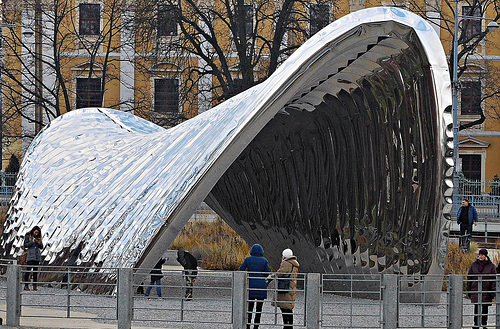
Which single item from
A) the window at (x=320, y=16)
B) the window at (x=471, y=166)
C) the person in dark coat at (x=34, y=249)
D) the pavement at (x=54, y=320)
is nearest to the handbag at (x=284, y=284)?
the pavement at (x=54, y=320)

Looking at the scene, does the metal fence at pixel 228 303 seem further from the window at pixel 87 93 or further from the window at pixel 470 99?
the window at pixel 470 99

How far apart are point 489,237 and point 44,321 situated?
1637cm

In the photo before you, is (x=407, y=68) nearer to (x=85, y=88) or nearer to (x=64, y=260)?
(x=64, y=260)

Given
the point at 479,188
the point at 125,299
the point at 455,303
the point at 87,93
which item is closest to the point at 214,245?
the point at 125,299

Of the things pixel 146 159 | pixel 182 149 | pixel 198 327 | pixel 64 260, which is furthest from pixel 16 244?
pixel 198 327

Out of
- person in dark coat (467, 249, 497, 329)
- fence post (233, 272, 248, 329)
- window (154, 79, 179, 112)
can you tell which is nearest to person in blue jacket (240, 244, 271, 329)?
fence post (233, 272, 248, 329)

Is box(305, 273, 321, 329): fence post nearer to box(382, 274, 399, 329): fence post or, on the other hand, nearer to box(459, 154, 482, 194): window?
box(382, 274, 399, 329): fence post

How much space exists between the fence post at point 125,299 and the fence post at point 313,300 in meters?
2.26

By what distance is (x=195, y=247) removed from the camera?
22750mm

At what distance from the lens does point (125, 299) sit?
11.5m

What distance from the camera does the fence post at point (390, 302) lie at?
37.2 ft

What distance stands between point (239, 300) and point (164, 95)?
34.9 meters

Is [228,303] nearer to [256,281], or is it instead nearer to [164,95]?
[256,281]

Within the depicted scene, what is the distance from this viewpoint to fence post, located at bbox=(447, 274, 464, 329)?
1173 centimetres
